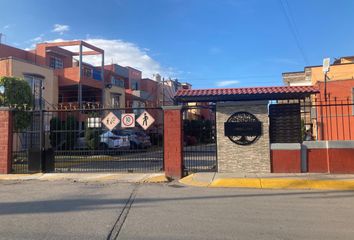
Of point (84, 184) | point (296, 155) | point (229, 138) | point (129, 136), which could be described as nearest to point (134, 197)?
point (84, 184)

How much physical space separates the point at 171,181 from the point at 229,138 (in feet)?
8.78

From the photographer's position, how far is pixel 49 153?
1641 centimetres

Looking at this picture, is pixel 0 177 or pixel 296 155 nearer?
pixel 296 155

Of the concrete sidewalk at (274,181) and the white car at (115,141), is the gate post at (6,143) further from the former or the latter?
the white car at (115,141)

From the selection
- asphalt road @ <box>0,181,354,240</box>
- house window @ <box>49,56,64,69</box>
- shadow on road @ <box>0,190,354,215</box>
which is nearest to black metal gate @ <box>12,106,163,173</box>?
asphalt road @ <box>0,181,354,240</box>

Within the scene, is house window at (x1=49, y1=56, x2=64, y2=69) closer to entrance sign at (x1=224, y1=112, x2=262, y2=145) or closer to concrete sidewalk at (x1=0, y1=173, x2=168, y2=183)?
concrete sidewalk at (x1=0, y1=173, x2=168, y2=183)

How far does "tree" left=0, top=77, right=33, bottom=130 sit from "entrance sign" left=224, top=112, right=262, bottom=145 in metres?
12.2

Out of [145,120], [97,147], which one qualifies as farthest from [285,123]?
[97,147]

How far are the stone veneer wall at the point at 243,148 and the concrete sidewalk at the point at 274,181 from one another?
0.50m

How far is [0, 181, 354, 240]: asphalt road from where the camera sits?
678 cm

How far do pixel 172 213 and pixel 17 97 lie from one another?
55.0 feet

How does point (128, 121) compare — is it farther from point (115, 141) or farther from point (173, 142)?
point (115, 141)

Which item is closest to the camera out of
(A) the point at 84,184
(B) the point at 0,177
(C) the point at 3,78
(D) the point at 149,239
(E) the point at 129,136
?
(D) the point at 149,239

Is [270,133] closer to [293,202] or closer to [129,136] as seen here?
[293,202]
